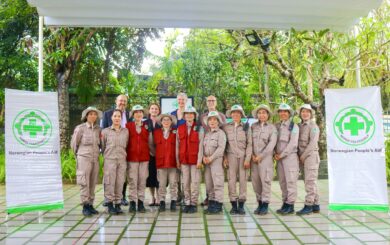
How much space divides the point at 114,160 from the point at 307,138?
2.44 meters

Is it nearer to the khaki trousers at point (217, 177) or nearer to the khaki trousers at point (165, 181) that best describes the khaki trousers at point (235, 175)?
the khaki trousers at point (217, 177)

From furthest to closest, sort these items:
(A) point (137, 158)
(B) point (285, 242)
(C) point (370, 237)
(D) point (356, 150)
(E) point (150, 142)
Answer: (E) point (150, 142), (A) point (137, 158), (D) point (356, 150), (C) point (370, 237), (B) point (285, 242)

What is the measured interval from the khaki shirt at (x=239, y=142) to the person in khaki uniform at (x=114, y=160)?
131 cm

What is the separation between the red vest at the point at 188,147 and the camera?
525 centimetres

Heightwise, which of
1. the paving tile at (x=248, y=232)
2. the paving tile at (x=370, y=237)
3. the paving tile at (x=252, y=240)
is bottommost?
the paving tile at (x=370, y=237)

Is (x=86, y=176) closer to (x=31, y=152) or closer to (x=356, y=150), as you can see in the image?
(x=31, y=152)

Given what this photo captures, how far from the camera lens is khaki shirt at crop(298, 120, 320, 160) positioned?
516 centimetres

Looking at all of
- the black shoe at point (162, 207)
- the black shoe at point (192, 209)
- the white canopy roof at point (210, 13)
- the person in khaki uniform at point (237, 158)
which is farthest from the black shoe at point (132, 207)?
the white canopy roof at point (210, 13)

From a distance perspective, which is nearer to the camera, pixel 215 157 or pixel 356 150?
pixel 356 150

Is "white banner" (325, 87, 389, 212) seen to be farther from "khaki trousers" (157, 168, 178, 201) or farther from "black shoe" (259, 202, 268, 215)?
"khaki trousers" (157, 168, 178, 201)

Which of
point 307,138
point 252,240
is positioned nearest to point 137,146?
point 252,240

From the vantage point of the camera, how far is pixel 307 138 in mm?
5223

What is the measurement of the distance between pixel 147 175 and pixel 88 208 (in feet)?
2.74

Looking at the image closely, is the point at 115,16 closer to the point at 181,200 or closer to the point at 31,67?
the point at 181,200
